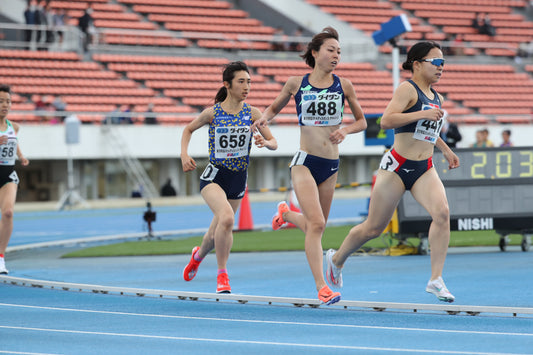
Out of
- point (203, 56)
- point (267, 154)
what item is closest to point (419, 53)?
point (267, 154)

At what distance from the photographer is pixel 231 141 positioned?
9.02 m

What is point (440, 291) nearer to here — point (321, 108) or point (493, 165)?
point (321, 108)

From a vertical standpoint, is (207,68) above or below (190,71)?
above

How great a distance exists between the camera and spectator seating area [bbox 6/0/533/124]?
3394 centimetres

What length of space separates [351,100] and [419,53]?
71cm

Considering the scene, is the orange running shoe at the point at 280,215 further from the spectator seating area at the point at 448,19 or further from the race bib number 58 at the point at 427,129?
the spectator seating area at the point at 448,19

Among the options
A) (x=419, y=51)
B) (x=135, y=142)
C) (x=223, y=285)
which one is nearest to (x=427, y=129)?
(x=419, y=51)

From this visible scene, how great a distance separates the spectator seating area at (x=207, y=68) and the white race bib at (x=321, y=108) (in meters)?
24.4

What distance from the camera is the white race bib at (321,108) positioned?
8.09m

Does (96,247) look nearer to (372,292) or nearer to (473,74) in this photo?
(372,292)

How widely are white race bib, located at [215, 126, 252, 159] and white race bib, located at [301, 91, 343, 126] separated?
1046 millimetres

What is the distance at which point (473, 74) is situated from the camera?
43.7 m

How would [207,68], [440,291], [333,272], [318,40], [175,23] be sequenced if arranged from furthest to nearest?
[175,23]
[207,68]
[333,272]
[318,40]
[440,291]

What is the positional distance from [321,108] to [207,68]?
30.7 m
